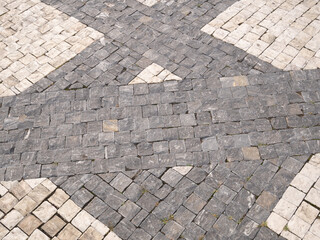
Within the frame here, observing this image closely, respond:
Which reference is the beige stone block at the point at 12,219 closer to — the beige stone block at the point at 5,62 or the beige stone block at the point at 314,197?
the beige stone block at the point at 5,62

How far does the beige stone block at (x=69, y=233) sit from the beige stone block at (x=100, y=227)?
0.88 feet

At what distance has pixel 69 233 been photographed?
579 centimetres

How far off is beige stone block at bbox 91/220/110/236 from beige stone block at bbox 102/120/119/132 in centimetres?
187

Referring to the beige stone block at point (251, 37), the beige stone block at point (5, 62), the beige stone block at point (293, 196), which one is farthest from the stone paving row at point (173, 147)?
the beige stone block at point (251, 37)

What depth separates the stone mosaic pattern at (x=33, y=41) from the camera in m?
8.09

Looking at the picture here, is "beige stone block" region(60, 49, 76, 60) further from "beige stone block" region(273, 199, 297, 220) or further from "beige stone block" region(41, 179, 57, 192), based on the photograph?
"beige stone block" region(273, 199, 297, 220)

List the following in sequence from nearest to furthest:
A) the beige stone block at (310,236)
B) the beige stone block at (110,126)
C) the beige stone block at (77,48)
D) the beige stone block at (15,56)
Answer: the beige stone block at (310,236)
the beige stone block at (110,126)
the beige stone block at (15,56)
the beige stone block at (77,48)

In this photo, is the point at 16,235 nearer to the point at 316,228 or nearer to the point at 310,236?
the point at 310,236

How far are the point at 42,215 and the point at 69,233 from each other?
59 centimetres

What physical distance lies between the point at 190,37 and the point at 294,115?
10.2ft

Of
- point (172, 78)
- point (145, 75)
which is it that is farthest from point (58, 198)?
point (172, 78)

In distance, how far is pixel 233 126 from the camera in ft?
22.8

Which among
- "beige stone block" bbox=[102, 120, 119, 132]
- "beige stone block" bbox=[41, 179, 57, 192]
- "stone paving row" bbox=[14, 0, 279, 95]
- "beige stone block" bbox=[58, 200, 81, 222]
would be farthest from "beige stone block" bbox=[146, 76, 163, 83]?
"beige stone block" bbox=[58, 200, 81, 222]

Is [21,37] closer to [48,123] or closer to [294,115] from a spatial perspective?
[48,123]
